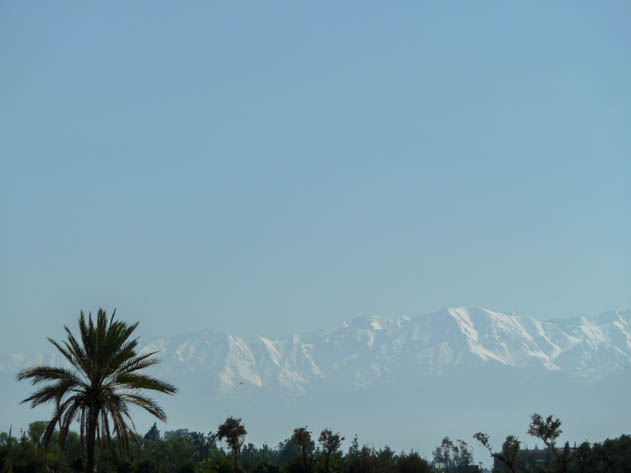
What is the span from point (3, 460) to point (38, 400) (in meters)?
28.1

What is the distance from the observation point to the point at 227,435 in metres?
75.1

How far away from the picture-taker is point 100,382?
118ft

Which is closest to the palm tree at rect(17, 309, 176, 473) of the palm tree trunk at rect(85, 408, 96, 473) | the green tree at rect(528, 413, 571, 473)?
the palm tree trunk at rect(85, 408, 96, 473)

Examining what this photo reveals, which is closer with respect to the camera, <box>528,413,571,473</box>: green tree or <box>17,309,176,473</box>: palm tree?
<box>17,309,176,473</box>: palm tree

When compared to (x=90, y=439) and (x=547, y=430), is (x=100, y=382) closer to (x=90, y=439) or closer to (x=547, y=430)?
(x=90, y=439)

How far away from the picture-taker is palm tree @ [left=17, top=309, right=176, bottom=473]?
35375 millimetres

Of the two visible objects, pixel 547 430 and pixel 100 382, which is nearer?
pixel 100 382

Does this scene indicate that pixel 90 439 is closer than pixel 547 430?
Yes

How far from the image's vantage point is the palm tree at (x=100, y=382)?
1393 inches

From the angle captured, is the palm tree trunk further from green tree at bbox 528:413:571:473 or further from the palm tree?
green tree at bbox 528:413:571:473

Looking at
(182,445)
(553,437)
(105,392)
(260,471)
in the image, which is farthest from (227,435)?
(182,445)

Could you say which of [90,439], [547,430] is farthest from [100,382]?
[547,430]

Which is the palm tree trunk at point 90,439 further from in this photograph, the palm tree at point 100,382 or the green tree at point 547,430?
the green tree at point 547,430

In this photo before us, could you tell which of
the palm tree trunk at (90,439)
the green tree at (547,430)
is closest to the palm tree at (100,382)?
the palm tree trunk at (90,439)
